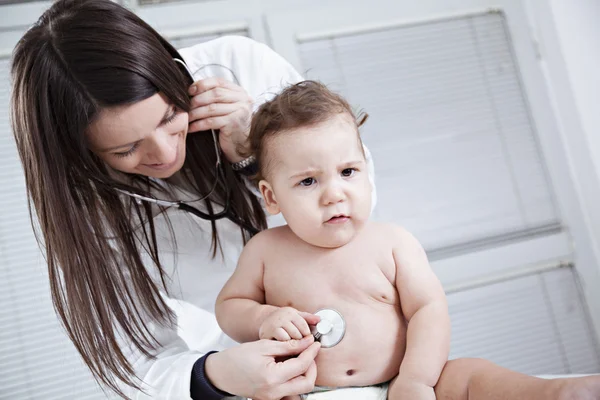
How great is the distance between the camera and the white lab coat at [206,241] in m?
1.38

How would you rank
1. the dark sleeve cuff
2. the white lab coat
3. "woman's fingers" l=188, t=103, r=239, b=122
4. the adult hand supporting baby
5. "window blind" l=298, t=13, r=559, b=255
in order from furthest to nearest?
1. "window blind" l=298, t=13, r=559, b=255
2. the white lab coat
3. "woman's fingers" l=188, t=103, r=239, b=122
4. the dark sleeve cuff
5. the adult hand supporting baby

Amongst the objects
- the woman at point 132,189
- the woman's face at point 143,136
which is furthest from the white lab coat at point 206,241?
the woman's face at point 143,136

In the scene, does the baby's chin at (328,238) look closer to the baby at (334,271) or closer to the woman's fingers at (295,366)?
the baby at (334,271)

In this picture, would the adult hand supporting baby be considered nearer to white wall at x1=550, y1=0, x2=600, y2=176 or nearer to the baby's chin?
the baby's chin

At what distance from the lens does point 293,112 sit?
42.7 inches

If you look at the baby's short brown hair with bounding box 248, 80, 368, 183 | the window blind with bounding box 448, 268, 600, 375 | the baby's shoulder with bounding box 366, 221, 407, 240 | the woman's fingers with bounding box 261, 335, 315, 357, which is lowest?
the window blind with bounding box 448, 268, 600, 375

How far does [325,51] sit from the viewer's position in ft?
6.95

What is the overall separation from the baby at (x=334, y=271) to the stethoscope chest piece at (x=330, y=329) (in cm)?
1

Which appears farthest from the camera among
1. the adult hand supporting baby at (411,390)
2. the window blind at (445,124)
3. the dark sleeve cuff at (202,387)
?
the window blind at (445,124)

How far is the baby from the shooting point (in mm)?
1026

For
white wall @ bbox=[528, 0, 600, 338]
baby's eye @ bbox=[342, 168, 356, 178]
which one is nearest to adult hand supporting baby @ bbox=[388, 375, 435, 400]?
baby's eye @ bbox=[342, 168, 356, 178]

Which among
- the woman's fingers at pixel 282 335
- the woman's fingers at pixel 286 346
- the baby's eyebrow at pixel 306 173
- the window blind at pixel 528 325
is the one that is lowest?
the window blind at pixel 528 325

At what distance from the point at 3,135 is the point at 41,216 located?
914 mm

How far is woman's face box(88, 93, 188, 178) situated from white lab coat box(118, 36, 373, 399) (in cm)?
22
